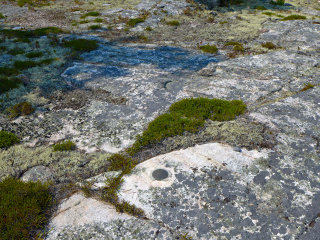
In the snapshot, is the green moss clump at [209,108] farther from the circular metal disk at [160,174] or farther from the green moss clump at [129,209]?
the green moss clump at [129,209]

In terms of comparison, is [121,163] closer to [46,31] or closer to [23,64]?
[23,64]

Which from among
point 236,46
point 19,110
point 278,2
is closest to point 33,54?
point 19,110

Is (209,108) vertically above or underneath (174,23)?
underneath

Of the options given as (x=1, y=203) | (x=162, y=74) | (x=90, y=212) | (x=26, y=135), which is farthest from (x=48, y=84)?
(x=90, y=212)

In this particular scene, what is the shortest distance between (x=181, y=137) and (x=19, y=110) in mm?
4472

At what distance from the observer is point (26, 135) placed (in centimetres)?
610

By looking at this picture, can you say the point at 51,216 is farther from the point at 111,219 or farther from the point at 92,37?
the point at 92,37

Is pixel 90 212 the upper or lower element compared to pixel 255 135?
lower

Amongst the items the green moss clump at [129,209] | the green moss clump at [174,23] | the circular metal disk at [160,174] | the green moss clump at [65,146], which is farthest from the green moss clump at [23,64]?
the green moss clump at [174,23]

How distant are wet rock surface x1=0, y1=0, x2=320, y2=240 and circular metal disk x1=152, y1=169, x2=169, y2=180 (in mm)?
24

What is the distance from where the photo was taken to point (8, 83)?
8.11 metres

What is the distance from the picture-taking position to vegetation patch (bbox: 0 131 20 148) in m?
5.66

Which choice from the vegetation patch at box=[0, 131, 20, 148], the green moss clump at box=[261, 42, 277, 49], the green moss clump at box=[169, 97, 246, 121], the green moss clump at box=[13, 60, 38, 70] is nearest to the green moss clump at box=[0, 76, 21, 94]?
the green moss clump at box=[13, 60, 38, 70]

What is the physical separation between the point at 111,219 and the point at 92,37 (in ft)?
36.4
